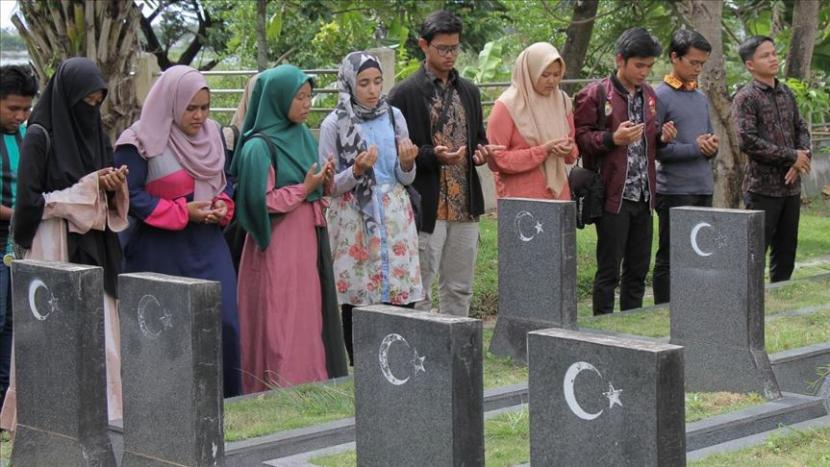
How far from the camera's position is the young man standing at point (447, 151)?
7.98 m

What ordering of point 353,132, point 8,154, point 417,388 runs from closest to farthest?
point 417,388, point 8,154, point 353,132

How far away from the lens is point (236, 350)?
7.05 m

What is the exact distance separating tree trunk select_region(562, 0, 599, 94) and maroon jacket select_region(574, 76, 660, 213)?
8557 mm


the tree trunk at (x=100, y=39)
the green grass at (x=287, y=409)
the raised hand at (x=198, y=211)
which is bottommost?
the green grass at (x=287, y=409)

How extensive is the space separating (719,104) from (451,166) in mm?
4536

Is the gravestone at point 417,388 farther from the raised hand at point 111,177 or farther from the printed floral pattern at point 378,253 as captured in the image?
the printed floral pattern at point 378,253

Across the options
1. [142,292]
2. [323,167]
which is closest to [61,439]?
[142,292]

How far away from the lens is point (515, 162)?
8.12m

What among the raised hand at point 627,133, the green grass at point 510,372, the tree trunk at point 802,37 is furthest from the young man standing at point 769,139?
the tree trunk at point 802,37

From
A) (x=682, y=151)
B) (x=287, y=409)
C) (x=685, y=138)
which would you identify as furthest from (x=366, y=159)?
(x=685, y=138)

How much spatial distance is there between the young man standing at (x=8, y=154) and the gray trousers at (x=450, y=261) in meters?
2.30

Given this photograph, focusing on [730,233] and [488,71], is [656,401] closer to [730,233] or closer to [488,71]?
[730,233]

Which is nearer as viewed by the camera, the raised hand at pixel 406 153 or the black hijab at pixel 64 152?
the black hijab at pixel 64 152

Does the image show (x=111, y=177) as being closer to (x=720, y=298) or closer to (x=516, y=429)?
(x=516, y=429)
